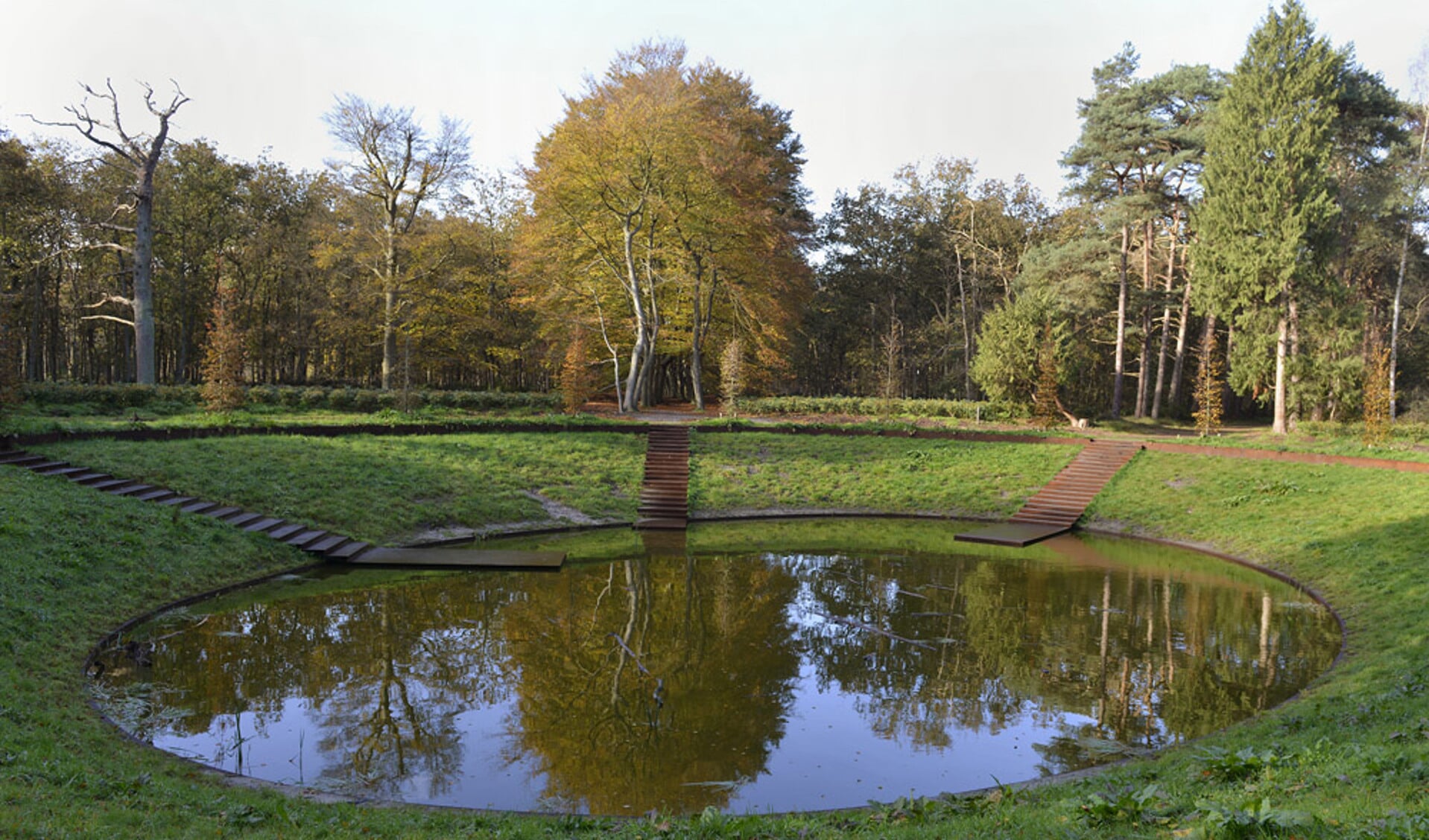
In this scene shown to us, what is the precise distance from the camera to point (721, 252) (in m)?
34.3

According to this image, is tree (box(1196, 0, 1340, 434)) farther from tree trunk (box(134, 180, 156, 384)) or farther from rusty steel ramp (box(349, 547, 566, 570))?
tree trunk (box(134, 180, 156, 384))

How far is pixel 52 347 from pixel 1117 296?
46.2m

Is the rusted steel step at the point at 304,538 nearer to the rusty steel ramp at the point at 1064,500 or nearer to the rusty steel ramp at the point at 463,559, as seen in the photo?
the rusty steel ramp at the point at 463,559

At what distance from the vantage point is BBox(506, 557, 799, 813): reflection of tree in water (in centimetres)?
706

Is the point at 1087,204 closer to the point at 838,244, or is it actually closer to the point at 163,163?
the point at 838,244

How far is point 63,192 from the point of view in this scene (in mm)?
30672

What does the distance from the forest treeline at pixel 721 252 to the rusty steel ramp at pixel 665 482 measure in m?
5.87

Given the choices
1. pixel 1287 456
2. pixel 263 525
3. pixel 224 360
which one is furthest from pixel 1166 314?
pixel 224 360

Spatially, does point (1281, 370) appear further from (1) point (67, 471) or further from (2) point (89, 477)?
(1) point (67, 471)

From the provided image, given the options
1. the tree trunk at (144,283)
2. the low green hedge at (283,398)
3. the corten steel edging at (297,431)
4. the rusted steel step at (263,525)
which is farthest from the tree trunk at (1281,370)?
Result: the tree trunk at (144,283)

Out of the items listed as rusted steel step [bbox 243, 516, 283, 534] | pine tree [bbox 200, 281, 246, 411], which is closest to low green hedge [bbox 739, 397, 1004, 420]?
pine tree [bbox 200, 281, 246, 411]

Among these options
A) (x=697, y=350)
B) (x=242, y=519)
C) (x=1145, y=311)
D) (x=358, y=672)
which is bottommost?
(x=358, y=672)

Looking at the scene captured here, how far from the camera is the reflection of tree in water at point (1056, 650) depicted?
8469mm

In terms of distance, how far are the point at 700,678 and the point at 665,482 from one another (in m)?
12.8
